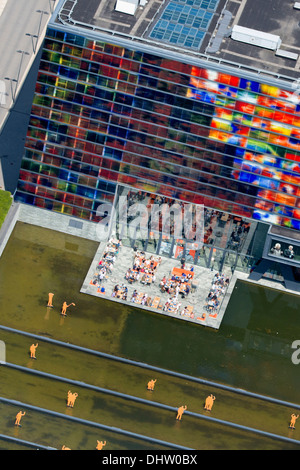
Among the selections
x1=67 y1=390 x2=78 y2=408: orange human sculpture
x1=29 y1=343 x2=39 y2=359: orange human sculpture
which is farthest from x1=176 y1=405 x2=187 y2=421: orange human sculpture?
x1=29 y1=343 x2=39 y2=359: orange human sculpture

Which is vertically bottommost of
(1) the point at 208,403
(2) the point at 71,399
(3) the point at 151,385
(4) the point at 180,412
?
(2) the point at 71,399

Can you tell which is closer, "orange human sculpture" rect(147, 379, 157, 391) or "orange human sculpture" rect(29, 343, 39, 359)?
"orange human sculpture" rect(147, 379, 157, 391)

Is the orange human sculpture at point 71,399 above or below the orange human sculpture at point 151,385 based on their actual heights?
below

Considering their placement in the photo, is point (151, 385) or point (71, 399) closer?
point (71, 399)

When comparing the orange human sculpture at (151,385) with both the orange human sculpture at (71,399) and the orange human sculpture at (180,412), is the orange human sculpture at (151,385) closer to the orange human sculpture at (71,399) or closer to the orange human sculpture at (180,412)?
the orange human sculpture at (180,412)

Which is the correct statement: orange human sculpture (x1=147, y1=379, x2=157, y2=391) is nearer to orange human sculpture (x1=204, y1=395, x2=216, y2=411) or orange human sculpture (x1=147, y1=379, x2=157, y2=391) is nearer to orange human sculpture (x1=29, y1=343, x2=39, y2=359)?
orange human sculpture (x1=204, y1=395, x2=216, y2=411)

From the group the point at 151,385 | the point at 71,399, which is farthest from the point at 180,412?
the point at 71,399

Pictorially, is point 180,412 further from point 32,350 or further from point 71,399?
point 32,350

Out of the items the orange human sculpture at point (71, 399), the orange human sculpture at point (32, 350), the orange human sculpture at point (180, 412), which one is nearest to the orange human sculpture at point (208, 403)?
the orange human sculpture at point (180, 412)

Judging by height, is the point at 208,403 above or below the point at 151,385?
below
